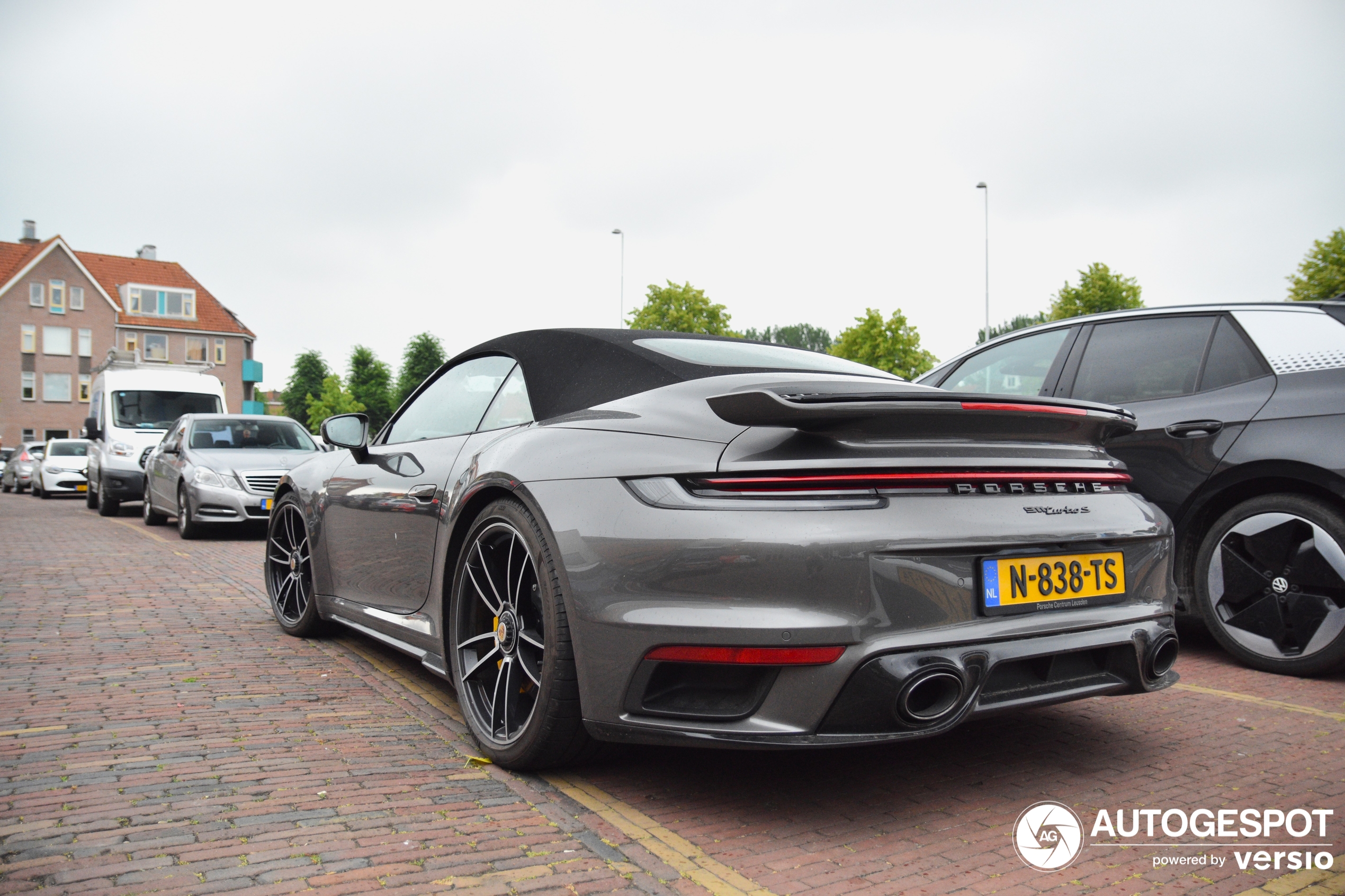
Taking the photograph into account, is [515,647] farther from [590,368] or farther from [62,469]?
[62,469]

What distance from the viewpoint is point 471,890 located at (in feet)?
7.54

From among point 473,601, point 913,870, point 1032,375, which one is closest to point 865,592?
point 913,870

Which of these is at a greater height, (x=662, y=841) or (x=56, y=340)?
(x=56, y=340)

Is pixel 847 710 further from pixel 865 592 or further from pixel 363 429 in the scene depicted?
pixel 363 429

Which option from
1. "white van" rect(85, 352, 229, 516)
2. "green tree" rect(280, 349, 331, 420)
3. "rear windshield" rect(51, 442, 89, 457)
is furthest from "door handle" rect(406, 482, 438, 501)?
"green tree" rect(280, 349, 331, 420)

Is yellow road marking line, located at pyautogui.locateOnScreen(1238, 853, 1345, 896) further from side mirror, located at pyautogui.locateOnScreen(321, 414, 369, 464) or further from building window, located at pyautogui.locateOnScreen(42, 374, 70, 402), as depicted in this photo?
building window, located at pyautogui.locateOnScreen(42, 374, 70, 402)

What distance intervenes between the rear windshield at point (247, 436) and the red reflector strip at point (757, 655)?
10876mm

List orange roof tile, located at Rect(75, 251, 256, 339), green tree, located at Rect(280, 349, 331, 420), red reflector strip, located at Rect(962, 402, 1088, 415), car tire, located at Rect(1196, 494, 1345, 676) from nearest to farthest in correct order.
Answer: red reflector strip, located at Rect(962, 402, 1088, 415) < car tire, located at Rect(1196, 494, 1345, 676) < orange roof tile, located at Rect(75, 251, 256, 339) < green tree, located at Rect(280, 349, 331, 420)

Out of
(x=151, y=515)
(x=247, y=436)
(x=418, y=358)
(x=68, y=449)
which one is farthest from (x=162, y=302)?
(x=247, y=436)

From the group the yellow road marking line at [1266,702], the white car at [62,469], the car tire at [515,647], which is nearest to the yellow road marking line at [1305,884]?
the yellow road marking line at [1266,702]

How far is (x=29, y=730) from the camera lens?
11.7 feet

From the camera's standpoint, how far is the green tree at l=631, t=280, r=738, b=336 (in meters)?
49.4

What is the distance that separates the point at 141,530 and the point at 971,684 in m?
13.1

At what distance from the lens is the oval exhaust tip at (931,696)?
242cm
